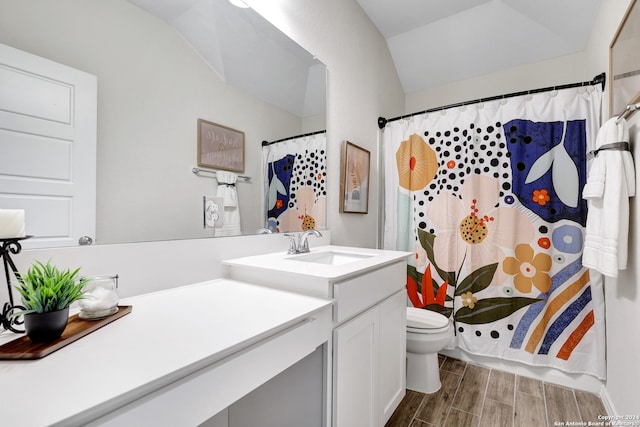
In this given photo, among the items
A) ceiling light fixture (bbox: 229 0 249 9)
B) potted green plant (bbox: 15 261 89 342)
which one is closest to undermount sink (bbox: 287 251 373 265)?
potted green plant (bbox: 15 261 89 342)

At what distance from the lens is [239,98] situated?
1.35 m

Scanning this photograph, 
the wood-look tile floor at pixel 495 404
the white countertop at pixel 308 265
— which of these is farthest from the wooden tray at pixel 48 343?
the wood-look tile floor at pixel 495 404

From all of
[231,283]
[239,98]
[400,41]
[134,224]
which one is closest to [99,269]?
[134,224]

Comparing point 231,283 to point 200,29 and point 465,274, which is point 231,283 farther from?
point 465,274

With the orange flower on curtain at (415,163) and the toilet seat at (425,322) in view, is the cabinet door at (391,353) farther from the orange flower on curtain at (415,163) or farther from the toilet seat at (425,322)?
the orange flower on curtain at (415,163)

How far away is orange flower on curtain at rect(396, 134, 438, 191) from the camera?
228 centimetres

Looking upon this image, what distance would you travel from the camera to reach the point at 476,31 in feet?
8.14

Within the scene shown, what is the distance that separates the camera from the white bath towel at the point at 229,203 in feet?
4.15

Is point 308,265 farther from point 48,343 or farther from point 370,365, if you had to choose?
point 48,343

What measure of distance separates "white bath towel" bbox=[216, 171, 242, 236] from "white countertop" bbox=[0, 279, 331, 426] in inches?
15.2

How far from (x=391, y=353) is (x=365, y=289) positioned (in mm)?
481

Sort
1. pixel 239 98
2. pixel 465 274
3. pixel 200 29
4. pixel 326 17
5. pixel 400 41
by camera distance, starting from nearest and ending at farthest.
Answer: pixel 200 29, pixel 239 98, pixel 326 17, pixel 465 274, pixel 400 41

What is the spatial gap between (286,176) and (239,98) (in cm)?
47

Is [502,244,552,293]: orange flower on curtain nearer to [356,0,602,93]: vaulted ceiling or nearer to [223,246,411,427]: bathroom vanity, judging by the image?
[223,246,411,427]: bathroom vanity
